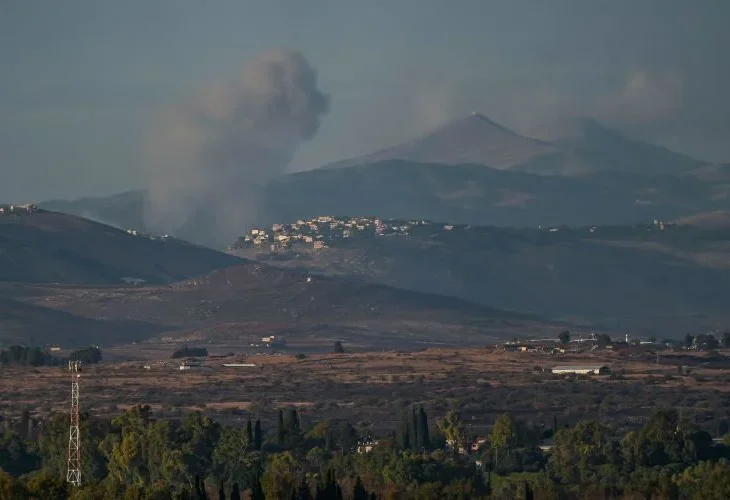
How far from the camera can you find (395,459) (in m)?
78.6

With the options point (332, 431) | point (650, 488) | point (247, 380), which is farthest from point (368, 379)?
point (650, 488)

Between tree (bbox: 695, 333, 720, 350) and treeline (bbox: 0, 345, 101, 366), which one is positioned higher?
tree (bbox: 695, 333, 720, 350)

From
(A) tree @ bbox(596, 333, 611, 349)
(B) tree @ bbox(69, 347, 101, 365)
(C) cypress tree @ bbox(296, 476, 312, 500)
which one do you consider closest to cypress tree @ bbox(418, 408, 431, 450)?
(C) cypress tree @ bbox(296, 476, 312, 500)

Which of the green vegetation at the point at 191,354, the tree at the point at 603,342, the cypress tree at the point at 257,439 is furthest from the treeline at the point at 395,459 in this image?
the green vegetation at the point at 191,354

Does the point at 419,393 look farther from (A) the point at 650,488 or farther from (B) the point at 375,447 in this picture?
(A) the point at 650,488

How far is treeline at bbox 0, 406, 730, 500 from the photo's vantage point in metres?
71.1

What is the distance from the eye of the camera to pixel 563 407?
384 feet

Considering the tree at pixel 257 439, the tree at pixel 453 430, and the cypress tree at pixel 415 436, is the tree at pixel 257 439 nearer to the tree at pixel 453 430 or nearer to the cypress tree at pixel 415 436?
the cypress tree at pixel 415 436

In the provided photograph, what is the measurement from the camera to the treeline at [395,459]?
233 ft

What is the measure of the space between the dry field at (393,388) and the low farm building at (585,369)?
1.03 metres

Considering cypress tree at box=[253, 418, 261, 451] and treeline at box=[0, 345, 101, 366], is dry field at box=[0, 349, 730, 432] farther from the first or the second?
cypress tree at box=[253, 418, 261, 451]

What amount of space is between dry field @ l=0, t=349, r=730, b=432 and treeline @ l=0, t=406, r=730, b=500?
1414 centimetres

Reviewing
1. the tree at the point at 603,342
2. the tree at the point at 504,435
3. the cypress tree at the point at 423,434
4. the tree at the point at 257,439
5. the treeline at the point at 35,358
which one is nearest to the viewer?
the tree at the point at 257,439

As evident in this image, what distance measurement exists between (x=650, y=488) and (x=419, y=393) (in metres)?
57.4
